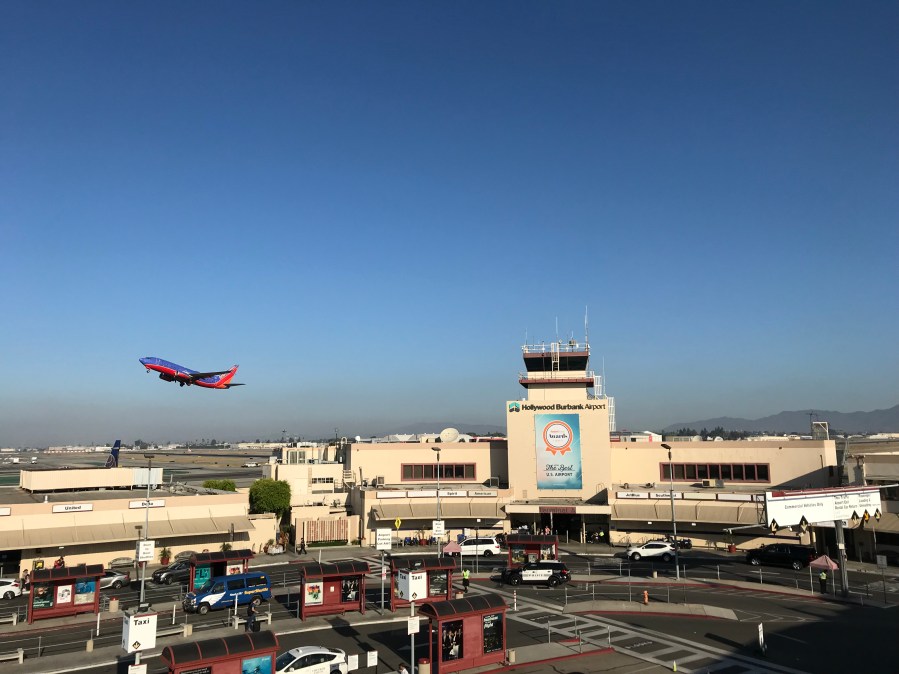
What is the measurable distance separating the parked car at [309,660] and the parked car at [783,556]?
39.7 metres

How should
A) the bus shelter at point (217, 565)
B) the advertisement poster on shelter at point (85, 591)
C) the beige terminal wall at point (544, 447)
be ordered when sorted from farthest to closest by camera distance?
the beige terminal wall at point (544, 447), the bus shelter at point (217, 565), the advertisement poster on shelter at point (85, 591)

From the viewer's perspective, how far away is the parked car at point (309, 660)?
25641 mm

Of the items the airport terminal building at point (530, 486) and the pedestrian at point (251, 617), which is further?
the airport terminal building at point (530, 486)

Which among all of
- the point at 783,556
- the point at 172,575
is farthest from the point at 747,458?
the point at 172,575

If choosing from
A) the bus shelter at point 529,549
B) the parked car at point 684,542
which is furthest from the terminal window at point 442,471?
the bus shelter at point 529,549

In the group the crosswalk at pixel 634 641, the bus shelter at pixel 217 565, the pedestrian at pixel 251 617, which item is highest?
the bus shelter at pixel 217 565

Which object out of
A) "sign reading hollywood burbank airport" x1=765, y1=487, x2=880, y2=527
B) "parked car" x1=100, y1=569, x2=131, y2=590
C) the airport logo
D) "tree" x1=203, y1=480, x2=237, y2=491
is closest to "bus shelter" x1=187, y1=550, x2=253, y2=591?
"parked car" x1=100, y1=569, x2=131, y2=590

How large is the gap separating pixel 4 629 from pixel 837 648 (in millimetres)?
41899

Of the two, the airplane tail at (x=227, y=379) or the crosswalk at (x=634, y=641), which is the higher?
the airplane tail at (x=227, y=379)

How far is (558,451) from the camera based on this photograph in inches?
2709

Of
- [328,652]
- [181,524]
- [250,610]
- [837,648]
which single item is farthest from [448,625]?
[181,524]

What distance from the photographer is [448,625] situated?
2819 cm

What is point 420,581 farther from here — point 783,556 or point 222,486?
point 222,486

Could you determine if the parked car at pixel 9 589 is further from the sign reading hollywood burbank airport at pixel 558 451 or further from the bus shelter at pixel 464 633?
the sign reading hollywood burbank airport at pixel 558 451
